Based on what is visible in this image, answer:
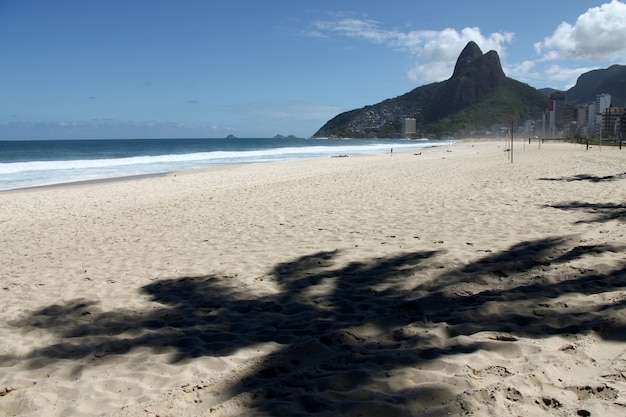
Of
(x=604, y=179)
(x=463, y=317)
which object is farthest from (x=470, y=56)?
(x=463, y=317)

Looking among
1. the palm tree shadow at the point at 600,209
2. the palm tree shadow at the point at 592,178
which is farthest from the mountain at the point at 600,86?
the palm tree shadow at the point at 600,209

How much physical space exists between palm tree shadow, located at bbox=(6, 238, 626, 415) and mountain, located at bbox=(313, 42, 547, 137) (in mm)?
125288

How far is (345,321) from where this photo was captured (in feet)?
11.4

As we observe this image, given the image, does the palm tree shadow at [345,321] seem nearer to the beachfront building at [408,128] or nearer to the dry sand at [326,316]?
the dry sand at [326,316]

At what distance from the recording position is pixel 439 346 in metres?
2.89

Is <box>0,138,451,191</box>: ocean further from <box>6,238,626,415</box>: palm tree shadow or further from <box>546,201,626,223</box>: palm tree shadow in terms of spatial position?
<box>546,201,626,223</box>: palm tree shadow

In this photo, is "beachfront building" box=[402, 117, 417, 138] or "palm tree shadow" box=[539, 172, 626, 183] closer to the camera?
"palm tree shadow" box=[539, 172, 626, 183]

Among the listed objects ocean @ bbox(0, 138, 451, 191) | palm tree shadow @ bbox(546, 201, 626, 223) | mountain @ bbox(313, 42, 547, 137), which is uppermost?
mountain @ bbox(313, 42, 547, 137)

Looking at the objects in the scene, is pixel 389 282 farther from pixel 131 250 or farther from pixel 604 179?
pixel 604 179

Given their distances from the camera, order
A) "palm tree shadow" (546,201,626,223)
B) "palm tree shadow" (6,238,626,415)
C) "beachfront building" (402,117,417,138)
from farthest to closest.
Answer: "beachfront building" (402,117,417,138), "palm tree shadow" (546,201,626,223), "palm tree shadow" (6,238,626,415)

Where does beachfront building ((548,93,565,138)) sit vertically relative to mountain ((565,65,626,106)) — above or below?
below

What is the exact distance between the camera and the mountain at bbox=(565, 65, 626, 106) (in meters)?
142

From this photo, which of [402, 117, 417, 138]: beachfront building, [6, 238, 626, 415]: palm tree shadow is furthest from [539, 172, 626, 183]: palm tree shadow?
[402, 117, 417, 138]: beachfront building

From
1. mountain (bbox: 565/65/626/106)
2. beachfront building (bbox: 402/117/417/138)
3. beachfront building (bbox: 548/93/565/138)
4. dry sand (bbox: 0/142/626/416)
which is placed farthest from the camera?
mountain (bbox: 565/65/626/106)
